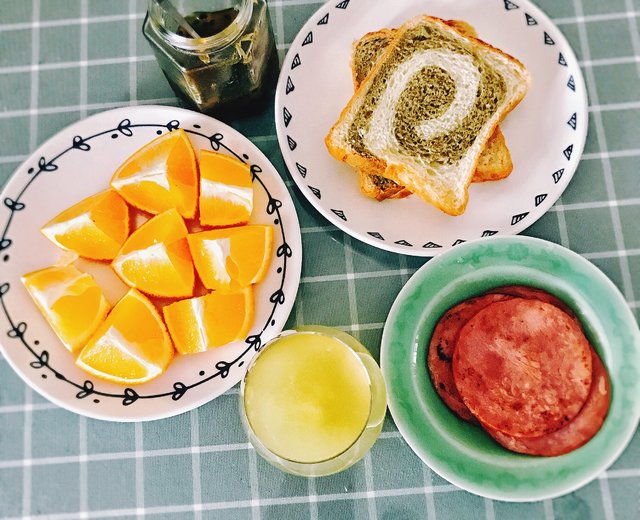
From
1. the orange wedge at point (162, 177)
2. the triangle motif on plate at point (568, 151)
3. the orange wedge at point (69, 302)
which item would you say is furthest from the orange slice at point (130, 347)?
the triangle motif on plate at point (568, 151)

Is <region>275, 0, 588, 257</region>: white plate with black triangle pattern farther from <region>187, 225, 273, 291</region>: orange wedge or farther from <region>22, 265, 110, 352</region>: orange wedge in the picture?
<region>22, 265, 110, 352</region>: orange wedge

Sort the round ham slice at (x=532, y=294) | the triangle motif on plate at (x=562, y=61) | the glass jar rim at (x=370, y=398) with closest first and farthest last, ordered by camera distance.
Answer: the glass jar rim at (x=370, y=398) < the round ham slice at (x=532, y=294) < the triangle motif on plate at (x=562, y=61)

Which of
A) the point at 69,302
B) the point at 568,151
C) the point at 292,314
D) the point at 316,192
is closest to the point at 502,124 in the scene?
the point at 568,151

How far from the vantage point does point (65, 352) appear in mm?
976

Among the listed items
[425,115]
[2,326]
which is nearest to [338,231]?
[425,115]

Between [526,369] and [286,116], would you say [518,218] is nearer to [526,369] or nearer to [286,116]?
[526,369]

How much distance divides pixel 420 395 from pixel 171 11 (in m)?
0.63

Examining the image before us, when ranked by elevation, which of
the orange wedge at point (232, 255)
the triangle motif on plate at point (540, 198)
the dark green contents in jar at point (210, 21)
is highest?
the dark green contents in jar at point (210, 21)

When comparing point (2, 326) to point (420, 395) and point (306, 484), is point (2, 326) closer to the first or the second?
point (306, 484)

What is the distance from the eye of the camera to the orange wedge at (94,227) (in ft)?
3.17

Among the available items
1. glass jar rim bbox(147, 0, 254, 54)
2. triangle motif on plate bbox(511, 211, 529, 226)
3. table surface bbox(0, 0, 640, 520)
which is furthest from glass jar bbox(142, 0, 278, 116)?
triangle motif on plate bbox(511, 211, 529, 226)

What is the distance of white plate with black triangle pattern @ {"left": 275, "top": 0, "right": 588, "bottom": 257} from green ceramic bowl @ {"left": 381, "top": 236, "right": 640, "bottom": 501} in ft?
0.26

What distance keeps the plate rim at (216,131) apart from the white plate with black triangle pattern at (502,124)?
0.16 feet

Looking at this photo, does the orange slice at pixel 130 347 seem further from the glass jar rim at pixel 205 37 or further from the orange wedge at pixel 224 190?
the glass jar rim at pixel 205 37
